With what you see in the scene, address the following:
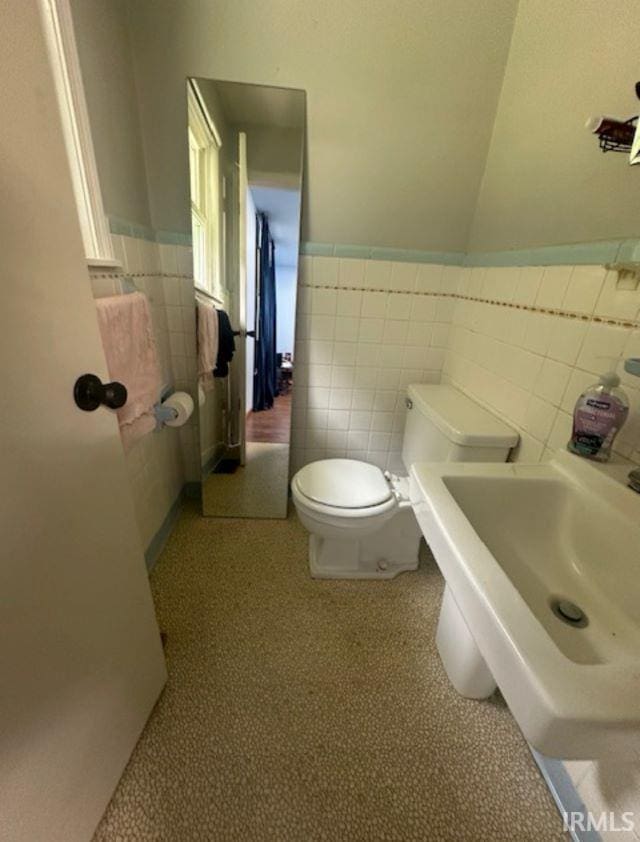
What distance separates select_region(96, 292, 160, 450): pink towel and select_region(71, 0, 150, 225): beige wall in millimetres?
336

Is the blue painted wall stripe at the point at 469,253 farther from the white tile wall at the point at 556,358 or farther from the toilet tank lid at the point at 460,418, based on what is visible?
the toilet tank lid at the point at 460,418

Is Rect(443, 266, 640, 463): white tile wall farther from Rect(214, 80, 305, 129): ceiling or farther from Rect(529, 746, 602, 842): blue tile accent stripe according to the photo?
Rect(214, 80, 305, 129): ceiling

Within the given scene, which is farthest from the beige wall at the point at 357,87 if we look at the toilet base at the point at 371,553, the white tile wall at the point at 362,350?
the toilet base at the point at 371,553

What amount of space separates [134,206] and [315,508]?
1.28 meters

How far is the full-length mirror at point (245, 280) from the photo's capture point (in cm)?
131

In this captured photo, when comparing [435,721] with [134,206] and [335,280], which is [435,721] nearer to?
[335,280]

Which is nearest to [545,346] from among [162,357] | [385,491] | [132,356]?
[385,491]

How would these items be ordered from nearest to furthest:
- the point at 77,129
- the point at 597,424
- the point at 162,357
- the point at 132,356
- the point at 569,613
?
the point at 569,613, the point at 597,424, the point at 77,129, the point at 132,356, the point at 162,357

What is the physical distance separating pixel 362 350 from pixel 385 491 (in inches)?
26.9

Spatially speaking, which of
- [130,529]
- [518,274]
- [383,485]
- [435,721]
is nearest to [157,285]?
[130,529]

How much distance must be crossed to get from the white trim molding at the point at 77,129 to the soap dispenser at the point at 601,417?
1245 mm

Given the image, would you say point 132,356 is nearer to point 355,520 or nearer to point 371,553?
point 355,520

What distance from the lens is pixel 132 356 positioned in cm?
106

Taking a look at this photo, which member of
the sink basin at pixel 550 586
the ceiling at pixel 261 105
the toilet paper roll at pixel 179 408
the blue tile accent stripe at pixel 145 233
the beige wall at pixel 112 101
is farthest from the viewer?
the toilet paper roll at pixel 179 408
